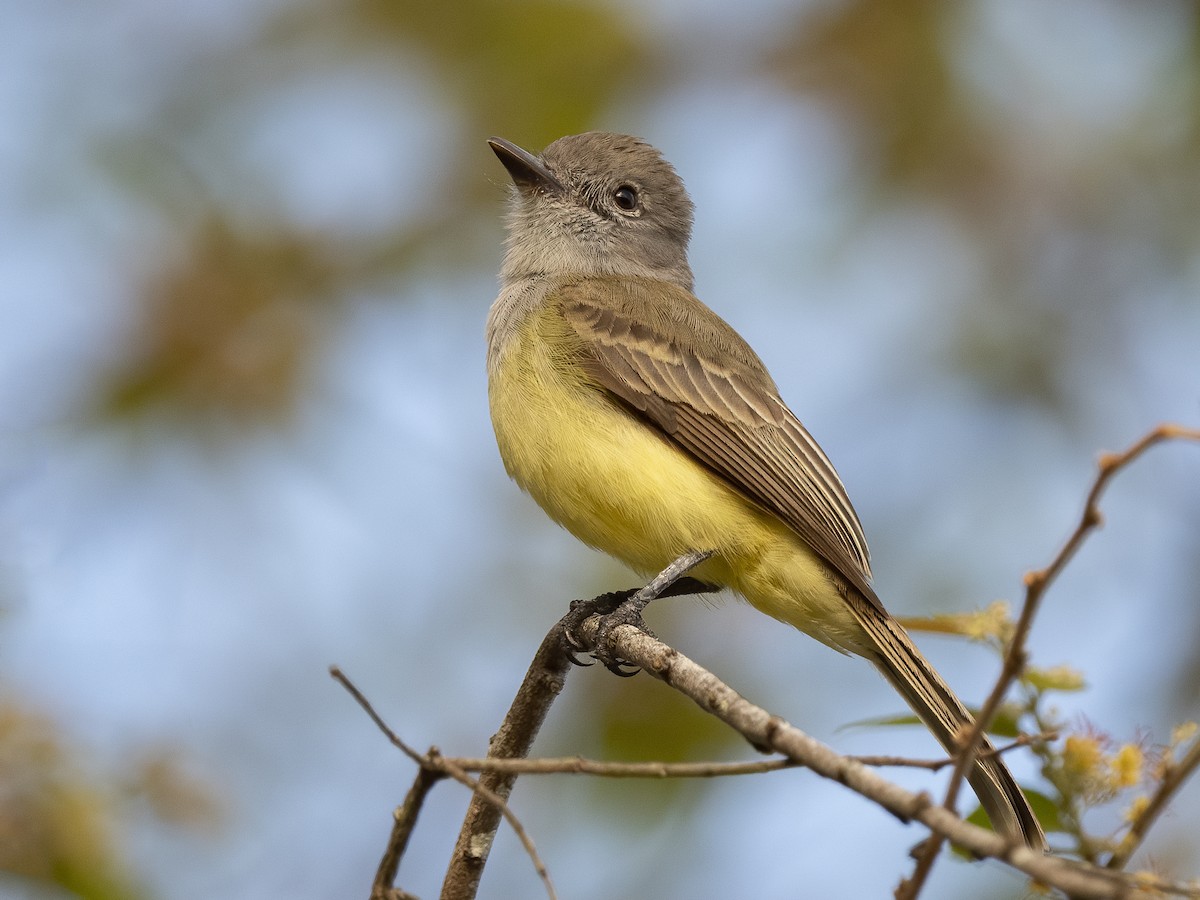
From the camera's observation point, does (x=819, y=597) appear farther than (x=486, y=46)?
No

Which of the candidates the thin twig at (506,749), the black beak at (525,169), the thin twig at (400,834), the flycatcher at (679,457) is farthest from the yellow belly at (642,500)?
the thin twig at (400,834)

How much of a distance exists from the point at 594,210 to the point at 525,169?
1.17ft

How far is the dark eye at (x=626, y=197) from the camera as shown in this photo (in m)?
6.53

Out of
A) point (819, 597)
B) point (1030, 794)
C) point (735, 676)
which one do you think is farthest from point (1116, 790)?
point (735, 676)

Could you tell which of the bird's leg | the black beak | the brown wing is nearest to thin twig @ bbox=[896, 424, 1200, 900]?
the bird's leg

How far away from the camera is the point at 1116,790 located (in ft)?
8.43

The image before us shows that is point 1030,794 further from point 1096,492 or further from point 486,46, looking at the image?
point 486,46

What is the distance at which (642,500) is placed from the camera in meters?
4.76

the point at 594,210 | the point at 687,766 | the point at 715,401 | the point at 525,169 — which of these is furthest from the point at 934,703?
the point at 525,169

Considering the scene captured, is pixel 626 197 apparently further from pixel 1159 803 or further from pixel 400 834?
pixel 1159 803

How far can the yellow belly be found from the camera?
4785mm

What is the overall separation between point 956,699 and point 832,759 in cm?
212

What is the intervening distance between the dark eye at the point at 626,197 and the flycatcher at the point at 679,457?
0.70m

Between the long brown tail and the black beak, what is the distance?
2567 mm
